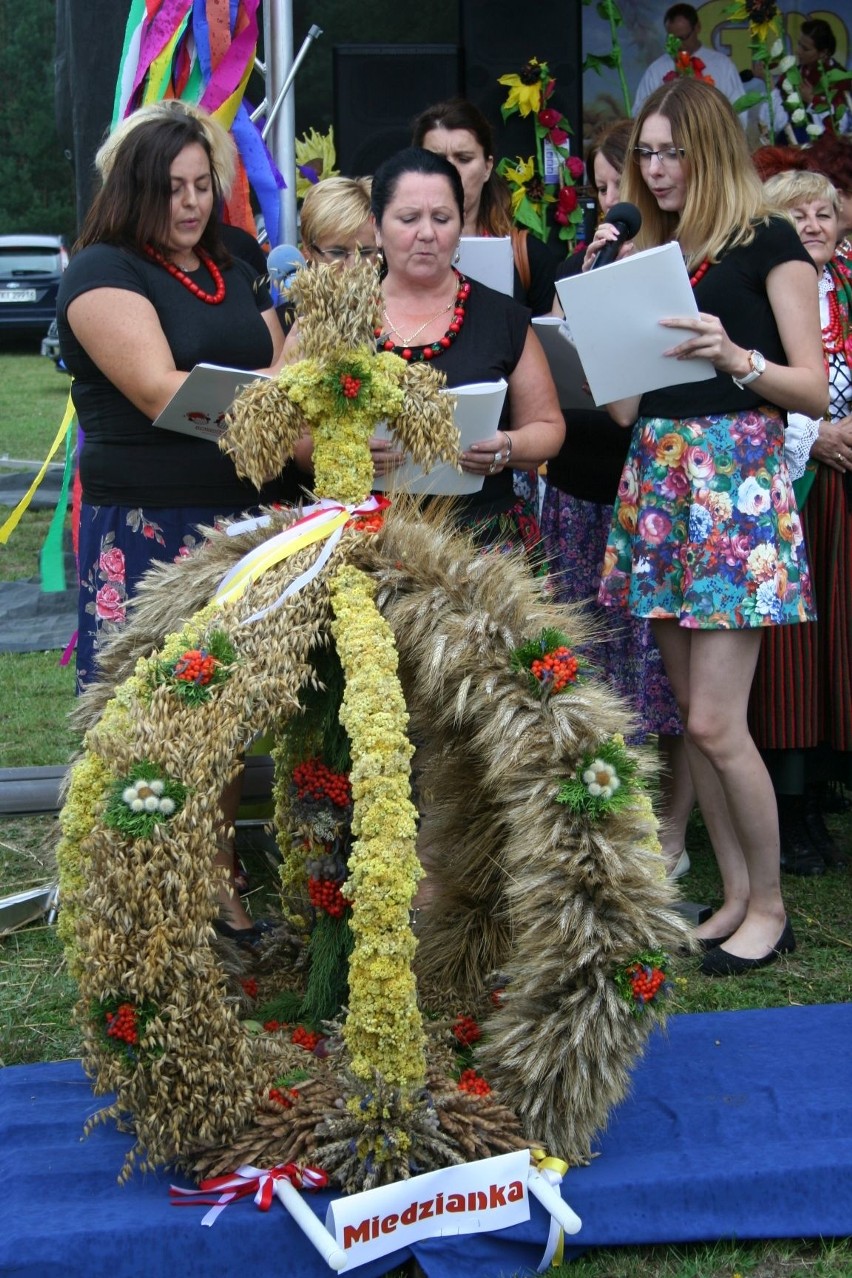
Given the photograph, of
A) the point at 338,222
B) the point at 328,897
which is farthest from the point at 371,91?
the point at 328,897

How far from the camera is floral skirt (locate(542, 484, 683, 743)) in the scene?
398 cm

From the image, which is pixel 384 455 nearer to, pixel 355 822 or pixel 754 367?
pixel 355 822

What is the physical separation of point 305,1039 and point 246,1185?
1.26 feet

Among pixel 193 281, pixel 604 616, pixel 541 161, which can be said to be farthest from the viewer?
pixel 541 161

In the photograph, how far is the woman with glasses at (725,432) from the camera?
122 inches

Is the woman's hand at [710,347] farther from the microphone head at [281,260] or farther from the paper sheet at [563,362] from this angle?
the microphone head at [281,260]

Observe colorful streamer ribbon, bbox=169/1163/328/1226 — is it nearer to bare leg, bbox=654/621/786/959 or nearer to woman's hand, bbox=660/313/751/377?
bare leg, bbox=654/621/786/959

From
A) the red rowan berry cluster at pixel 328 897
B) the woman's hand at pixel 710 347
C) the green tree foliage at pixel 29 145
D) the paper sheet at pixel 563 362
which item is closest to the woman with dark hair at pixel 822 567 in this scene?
the paper sheet at pixel 563 362

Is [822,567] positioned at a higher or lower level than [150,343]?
lower

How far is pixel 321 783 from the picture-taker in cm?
266

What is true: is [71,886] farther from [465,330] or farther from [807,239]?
[807,239]

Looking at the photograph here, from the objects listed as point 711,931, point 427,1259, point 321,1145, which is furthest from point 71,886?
point 711,931

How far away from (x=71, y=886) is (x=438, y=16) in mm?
6806

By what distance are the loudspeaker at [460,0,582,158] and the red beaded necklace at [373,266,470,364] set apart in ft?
13.5
